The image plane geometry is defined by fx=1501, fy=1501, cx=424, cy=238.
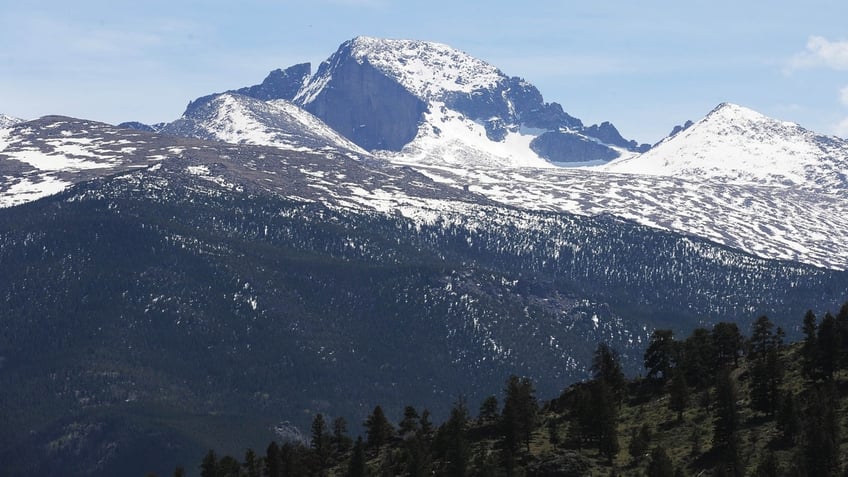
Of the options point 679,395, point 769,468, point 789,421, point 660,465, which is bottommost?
point 660,465

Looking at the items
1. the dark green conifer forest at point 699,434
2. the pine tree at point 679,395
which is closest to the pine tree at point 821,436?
the dark green conifer forest at point 699,434

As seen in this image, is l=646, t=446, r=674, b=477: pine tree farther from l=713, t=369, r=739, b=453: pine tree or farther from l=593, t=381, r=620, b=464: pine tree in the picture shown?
l=593, t=381, r=620, b=464: pine tree

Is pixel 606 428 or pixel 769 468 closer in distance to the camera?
pixel 769 468

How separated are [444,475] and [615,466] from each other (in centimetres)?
2131

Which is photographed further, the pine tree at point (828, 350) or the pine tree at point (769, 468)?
the pine tree at point (828, 350)

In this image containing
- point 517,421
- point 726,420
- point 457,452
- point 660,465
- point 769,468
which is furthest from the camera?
point 517,421

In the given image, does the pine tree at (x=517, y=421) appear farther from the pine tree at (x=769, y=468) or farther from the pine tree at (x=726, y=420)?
the pine tree at (x=769, y=468)

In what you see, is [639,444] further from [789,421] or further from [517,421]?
[517,421]

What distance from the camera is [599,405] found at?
187 metres

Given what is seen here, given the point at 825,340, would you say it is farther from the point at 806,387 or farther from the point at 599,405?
the point at 599,405

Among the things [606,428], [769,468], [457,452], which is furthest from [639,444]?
[457,452]

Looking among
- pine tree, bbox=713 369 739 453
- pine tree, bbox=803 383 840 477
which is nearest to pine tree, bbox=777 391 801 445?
pine tree, bbox=803 383 840 477

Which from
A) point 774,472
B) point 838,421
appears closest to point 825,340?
point 838,421

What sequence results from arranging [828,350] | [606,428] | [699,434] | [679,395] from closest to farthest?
[699,434], [606,428], [828,350], [679,395]
